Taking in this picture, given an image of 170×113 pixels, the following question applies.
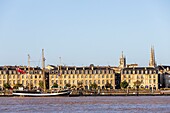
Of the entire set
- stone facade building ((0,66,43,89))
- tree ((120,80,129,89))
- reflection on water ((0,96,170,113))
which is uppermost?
stone facade building ((0,66,43,89))

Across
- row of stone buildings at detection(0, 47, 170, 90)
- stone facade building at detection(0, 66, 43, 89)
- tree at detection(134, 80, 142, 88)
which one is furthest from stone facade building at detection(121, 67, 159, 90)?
stone facade building at detection(0, 66, 43, 89)

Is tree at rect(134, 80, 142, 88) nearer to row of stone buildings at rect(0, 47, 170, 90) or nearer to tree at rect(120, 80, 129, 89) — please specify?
tree at rect(120, 80, 129, 89)

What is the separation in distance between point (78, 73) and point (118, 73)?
13.0 meters

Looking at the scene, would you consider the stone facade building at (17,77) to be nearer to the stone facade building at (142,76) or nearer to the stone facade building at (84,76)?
the stone facade building at (84,76)

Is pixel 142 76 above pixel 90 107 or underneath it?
above

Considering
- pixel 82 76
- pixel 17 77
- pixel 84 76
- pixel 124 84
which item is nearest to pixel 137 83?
pixel 124 84

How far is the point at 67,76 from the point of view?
622ft

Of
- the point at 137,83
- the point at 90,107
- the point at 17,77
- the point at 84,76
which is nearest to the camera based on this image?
the point at 90,107

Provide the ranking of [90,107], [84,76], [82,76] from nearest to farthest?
[90,107]
[82,76]
[84,76]

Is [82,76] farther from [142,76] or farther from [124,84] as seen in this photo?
[142,76]

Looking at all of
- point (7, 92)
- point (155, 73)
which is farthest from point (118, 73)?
point (7, 92)

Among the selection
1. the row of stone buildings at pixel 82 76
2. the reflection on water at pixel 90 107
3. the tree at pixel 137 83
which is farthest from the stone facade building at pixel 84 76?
the reflection on water at pixel 90 107

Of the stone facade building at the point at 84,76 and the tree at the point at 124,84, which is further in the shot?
the stone facade building at the point at 84,76

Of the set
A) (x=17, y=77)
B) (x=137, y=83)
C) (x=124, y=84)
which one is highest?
(x=17, y=77)
